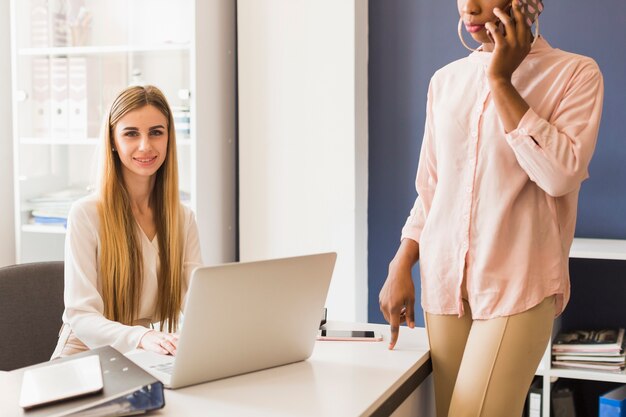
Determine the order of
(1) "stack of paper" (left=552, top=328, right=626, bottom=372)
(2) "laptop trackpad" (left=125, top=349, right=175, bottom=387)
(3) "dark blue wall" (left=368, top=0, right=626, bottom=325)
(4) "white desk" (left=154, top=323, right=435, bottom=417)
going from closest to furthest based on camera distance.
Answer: (4) "white desk" (left=154, top=323, right=435, bottom=417) < (2) "laptop trackpad" (left=125, top=349, right=175, bottom=387) < (1) "stack of paper" (left=552, top=328, right=626, bottom=372) < (3) "dark blue wall" (left=368, top=0, right=626, bottom=325)

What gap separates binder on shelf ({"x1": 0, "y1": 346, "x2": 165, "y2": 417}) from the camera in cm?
130

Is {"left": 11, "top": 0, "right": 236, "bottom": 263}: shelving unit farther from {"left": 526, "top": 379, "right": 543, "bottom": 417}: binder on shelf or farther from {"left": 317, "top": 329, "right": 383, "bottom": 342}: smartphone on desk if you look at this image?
{"left": 317, "top": 329, "right": 383, "bottom": 342}: smartphone on desk

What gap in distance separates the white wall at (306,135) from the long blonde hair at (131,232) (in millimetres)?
1033

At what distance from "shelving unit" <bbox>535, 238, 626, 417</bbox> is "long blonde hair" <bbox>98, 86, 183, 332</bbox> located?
1310mm

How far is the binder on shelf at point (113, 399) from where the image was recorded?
130cm

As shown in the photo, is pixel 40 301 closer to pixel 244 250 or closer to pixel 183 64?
pixel 244 250

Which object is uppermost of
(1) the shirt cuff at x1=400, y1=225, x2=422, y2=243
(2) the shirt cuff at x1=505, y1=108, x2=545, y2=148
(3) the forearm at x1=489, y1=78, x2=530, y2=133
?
(3) the forearm at x1=489, y1=78, x2=530, y2=133

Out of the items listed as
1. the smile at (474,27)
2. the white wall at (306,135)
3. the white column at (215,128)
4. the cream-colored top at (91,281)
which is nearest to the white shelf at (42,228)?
the white column at (215,128)

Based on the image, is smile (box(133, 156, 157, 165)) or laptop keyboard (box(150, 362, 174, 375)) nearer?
laptop keyboard (box(150, 362, 174, 375))

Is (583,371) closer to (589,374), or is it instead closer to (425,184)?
(589,374)

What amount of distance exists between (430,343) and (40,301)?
1055mm

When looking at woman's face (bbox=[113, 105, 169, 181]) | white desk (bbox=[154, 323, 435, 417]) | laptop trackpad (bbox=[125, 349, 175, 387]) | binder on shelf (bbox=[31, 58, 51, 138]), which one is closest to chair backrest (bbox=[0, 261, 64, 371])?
woman's face (bbox=[113, 105, 169, 181])

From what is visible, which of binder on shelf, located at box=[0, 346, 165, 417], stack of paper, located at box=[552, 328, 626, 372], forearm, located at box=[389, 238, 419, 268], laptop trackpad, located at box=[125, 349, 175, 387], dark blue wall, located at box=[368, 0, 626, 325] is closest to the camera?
binder on shelf, located at box=[0, 346, 165, 417]

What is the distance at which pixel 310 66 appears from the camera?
10.9 feet
